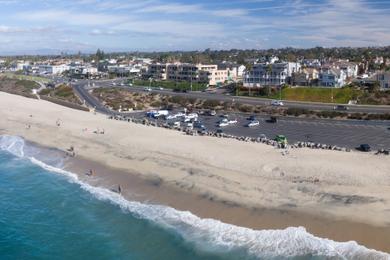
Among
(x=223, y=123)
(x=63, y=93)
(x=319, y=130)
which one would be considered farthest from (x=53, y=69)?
(x=319, y=130)

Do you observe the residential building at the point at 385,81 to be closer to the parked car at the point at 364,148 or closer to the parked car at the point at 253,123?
the parked car at the point at 253,123

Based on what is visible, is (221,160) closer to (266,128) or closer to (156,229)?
(156,229)

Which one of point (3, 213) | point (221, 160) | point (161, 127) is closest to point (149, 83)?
point (161, 127)

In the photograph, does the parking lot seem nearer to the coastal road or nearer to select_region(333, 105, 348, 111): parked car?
select_region(333, 105, 348, 111): parked car

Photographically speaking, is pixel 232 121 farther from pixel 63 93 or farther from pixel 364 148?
pixel 63 93

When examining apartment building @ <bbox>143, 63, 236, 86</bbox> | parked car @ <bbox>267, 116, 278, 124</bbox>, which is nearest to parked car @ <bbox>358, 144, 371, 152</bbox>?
parked car @ <bbox>267, 116, 278, 124</bbox>
